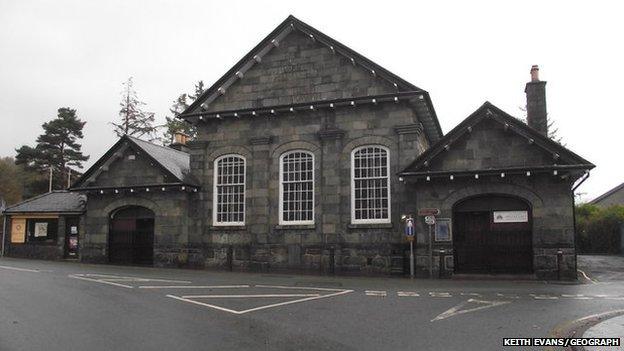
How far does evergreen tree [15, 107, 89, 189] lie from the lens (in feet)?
164

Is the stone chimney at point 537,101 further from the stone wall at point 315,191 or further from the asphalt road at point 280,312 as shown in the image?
the asphalt road at point 280,312

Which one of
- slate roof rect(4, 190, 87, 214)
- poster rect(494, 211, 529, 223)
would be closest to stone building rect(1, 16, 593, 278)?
poster rect(494, 211, 529, 223)

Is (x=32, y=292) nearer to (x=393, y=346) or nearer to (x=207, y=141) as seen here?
(x=393, y=346)

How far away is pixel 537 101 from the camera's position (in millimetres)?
20453

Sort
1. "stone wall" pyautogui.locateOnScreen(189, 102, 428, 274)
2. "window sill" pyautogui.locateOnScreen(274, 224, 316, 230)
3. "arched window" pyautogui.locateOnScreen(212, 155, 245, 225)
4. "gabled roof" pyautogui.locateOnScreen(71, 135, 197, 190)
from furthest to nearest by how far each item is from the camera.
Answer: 1. "gabled roof" pyautogui.locateOnScreen(71, 135, 197, 190)
2. "arched window" pyautogui.locateOnScreen(212, 155, 245, 225)
3. "window sill" pyautogui.locateOnScreen(274, 224, 316, 230)
4. "stone wall" pyautogui.locateOnScreen(189, 102, 428, 274)

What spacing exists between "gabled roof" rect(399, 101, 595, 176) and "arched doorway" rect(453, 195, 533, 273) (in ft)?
5.32

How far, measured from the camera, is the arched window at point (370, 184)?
767 inches

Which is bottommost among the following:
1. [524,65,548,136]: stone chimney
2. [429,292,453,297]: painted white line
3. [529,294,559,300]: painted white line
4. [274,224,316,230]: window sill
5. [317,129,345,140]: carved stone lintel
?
[529,294,559,300]: painted white line

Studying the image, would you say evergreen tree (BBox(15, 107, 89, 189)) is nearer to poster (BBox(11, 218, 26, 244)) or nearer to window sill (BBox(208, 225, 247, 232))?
poster (BBox(11, 218, 26, 244))

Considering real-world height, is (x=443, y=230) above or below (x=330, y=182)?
below

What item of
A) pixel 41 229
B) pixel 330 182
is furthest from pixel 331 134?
pixel 41 229

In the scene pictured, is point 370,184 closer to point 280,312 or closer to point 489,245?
point 489,245

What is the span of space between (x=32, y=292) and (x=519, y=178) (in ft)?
47.5

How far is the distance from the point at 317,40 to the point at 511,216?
981cm
